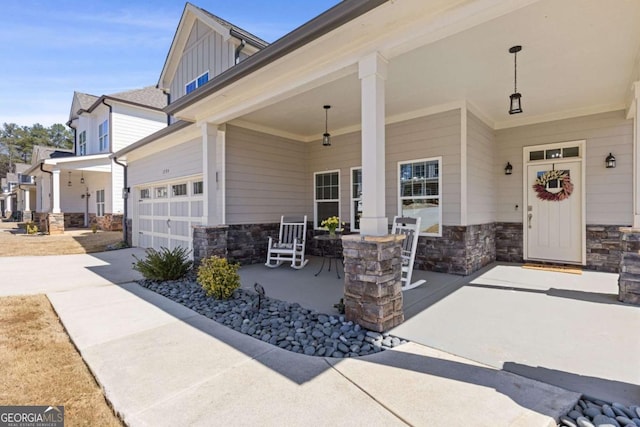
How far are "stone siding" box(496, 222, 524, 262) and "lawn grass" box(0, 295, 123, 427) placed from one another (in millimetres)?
7235

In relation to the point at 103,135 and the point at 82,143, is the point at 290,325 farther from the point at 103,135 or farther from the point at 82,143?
the point at 82,143

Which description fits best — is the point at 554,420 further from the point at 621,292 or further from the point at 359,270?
the point at 621,292

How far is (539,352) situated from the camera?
106 inches

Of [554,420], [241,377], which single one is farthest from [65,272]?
[554,420]

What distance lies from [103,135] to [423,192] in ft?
48.9

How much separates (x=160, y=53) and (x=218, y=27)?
316cm

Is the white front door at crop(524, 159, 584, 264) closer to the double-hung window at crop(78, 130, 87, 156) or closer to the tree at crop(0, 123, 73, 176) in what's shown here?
the double-hung window at crop(78, 130, 87, 156)

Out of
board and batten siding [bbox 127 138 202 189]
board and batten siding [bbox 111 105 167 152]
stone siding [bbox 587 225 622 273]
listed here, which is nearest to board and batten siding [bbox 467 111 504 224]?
stone siding [bbox 587 225 622 273]

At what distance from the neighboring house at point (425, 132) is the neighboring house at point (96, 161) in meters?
6.11

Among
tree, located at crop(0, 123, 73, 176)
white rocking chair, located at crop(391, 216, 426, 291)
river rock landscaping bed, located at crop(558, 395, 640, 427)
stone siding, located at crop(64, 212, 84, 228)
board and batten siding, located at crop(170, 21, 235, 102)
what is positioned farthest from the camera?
tree, located at crop(0, 123, 73, 176)

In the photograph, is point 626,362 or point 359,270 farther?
point 359,270

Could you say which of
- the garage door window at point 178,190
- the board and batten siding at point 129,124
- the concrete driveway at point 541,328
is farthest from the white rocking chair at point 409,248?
the board and batten siding at point 129,124

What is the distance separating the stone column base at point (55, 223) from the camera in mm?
13036

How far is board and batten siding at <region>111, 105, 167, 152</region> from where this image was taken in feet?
44.1
